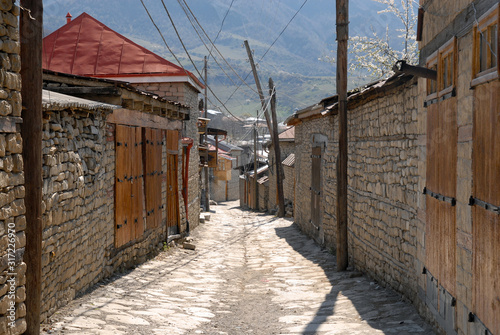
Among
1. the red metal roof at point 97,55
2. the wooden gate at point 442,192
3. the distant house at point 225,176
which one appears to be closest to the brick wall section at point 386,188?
the wooden gate at point 442,192

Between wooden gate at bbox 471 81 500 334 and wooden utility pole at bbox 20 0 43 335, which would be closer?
wooden gate at bbox 471 81 500 334

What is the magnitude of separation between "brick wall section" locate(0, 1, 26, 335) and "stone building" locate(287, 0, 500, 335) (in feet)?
12.4

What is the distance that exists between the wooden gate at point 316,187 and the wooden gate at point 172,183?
3.60m

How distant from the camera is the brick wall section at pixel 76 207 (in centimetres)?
Result: 560

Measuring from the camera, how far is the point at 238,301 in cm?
809

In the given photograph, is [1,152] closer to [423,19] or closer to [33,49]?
[33,49]

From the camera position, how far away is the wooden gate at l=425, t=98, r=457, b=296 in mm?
4887

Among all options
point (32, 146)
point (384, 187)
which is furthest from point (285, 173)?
point (32, 146)

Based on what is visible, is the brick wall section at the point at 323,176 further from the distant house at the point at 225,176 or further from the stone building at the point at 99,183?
the distant house at the point at 225,176

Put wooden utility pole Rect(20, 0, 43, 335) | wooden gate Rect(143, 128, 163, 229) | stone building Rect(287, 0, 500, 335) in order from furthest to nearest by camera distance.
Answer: wooden gate Rect(143, 128, 163, 229) < wooden utility pole Rect(20, 0, 43, 335) < stone building Rect(287, 0, 500, 335)

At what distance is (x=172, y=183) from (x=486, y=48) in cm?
992

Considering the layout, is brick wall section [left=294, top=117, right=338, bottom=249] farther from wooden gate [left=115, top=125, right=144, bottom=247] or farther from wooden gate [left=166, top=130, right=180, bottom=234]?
wooden gate [left=115, top=125, right=144, bottom=247]

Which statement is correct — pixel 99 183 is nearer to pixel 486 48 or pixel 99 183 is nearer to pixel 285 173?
pixel 486 48

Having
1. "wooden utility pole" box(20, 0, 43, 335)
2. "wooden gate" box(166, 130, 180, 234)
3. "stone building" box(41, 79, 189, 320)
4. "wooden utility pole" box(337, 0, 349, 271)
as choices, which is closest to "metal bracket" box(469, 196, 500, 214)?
"wooden utility pole" box(20, 0, 43, 335)
